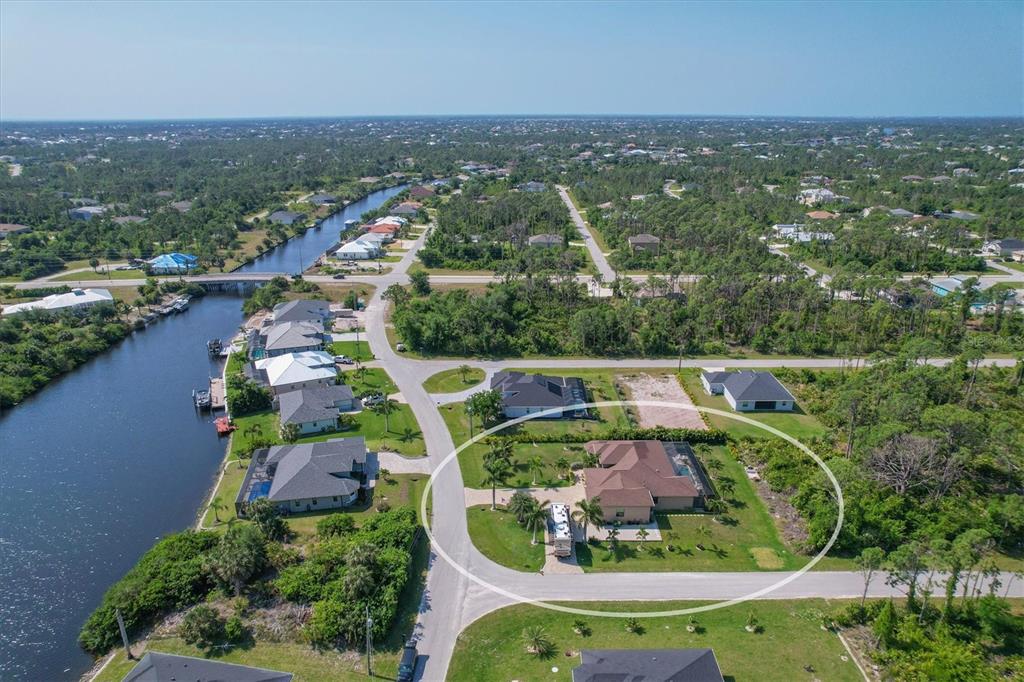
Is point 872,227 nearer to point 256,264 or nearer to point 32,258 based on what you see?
point 256,264

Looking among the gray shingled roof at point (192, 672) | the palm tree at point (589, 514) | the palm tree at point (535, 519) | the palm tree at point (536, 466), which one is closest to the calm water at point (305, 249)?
the palm tree at point (536, 466)

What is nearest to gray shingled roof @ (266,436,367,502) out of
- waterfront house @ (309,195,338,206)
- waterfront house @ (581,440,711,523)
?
waterfront house @ (581,440,711,523)

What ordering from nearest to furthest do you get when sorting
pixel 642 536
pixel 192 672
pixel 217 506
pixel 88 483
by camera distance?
pixel 192 672 → pixel 642 536 → pixel 217 506 → pixel 88 483

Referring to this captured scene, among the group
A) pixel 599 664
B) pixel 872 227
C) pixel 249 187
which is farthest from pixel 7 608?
pixel 249 187

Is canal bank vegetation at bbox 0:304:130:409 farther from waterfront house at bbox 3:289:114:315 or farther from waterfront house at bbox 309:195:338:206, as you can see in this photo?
waterfront house at bbox 309:195:338:206

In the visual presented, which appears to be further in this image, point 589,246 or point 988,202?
point 988,202

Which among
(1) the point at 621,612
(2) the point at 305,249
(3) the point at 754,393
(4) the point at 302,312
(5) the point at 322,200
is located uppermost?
(5) the point at 322,200

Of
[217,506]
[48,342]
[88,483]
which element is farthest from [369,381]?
[48,342]

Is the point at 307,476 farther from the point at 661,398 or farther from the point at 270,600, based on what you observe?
the point at 661,398
